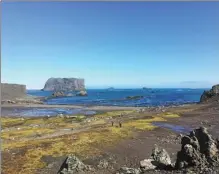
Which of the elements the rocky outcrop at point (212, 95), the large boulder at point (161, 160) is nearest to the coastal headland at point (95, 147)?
the large boulder at point (161, 160)

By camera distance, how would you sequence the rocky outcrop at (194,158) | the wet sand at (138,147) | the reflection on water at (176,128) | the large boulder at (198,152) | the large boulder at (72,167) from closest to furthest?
the rocky outcrop at (194,158) < the large boulder at (198,152) < the large boulder at (72,167) < the wet sand at (138,147) < the reflection on water at (176,128)

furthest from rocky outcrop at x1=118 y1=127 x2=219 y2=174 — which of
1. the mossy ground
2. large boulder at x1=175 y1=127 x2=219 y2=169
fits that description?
the mossy ground

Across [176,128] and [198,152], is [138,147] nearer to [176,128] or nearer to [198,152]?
[198,152]

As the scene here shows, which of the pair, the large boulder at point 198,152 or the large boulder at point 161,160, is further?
the large boulder at point 161,160

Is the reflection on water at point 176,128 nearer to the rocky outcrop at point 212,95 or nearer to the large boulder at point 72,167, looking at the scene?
the large boulder at point 72,167

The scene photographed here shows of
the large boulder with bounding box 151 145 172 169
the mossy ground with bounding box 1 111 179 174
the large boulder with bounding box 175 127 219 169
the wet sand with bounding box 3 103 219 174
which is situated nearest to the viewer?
the large boulder with bounding box 175 127 219 169

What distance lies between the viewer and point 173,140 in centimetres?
6862

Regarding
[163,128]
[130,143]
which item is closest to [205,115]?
[163,128]

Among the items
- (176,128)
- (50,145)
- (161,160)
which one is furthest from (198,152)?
(176,128)

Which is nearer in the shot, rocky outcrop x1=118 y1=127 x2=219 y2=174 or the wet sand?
rocky outcrop x1=118 y1=127 x2=219 y2=174

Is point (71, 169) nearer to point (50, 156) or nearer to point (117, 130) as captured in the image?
point (50, 156)

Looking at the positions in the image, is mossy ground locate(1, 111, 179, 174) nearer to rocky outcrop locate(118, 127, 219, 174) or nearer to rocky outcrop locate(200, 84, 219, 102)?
Answer: rocky outcrop locate(118, 127, 219, 174)

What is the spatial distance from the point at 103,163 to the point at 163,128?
38491mm

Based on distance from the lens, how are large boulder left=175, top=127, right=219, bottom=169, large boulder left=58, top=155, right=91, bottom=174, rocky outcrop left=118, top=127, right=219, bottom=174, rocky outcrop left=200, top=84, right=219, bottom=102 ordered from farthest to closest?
rocky outcrop left=200, top=84, right=219, bottom=102 → large boulder left=58, top=155, right=91, bottom=174 → large boulder left=175, top=127, right=219, bottom=169 → rocky outcrop left=118, top=127, right=219, bottom=174
